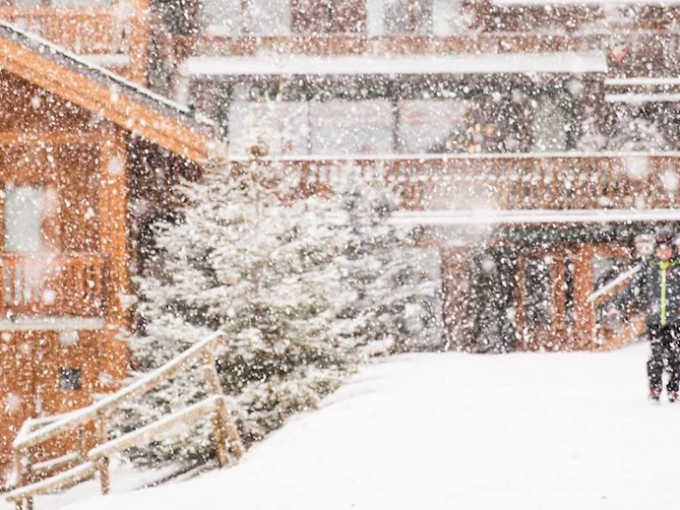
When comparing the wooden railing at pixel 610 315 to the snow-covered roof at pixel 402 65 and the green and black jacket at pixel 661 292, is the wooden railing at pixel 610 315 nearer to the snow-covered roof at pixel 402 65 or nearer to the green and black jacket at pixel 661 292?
the snow-covered roof at pixel 402 65

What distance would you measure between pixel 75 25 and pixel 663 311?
Result: 13.8 metres

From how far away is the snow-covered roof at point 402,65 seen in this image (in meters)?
21.2

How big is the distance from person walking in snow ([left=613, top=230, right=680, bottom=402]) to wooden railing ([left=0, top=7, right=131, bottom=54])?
41.9 feet

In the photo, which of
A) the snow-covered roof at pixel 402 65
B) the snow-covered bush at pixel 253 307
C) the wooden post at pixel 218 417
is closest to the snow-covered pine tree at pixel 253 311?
the snow-covered bush at pixel 253 307

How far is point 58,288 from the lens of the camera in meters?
14.6

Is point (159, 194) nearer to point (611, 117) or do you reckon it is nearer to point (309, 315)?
point (309, 315)

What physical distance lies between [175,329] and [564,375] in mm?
5776

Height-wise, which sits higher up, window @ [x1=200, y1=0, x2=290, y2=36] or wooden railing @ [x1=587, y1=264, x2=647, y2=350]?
window @ [x1=200, y1=0, x2=290, y2=36]

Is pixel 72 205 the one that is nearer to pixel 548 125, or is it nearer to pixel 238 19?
pixel 238 19

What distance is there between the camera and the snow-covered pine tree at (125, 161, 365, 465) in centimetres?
1088

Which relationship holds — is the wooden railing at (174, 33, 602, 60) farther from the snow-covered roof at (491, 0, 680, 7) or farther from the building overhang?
the building overhang

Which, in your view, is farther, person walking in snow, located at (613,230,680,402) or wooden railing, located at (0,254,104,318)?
wooden railing, located at (0,254,104,318)

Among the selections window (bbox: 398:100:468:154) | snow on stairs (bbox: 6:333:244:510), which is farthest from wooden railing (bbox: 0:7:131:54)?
snow on stairs (bbox: 6:333:244:510)

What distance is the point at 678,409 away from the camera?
9211 millimetres
